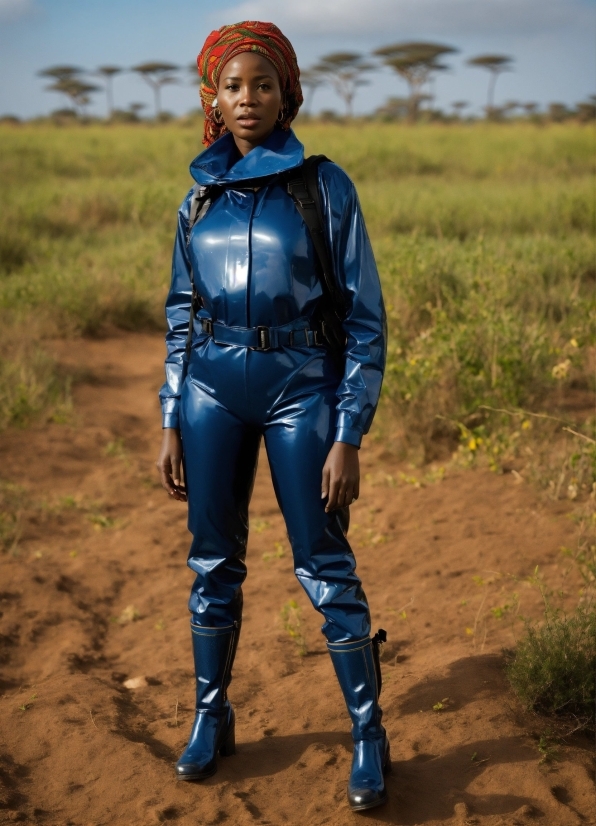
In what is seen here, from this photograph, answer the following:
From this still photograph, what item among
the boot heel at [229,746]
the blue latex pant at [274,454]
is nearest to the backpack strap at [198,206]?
the blue latex pant at [274,454]

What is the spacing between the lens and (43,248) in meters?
9.27

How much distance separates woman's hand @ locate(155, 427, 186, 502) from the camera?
8.45 feet

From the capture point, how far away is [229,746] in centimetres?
275

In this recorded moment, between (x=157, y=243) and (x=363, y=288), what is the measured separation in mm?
7201

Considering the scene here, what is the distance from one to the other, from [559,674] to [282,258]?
153 cm

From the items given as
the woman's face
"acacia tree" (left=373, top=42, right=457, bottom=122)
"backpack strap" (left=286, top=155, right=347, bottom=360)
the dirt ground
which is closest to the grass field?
the dirt ground

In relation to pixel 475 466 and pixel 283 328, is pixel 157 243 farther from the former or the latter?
pixel 283 328

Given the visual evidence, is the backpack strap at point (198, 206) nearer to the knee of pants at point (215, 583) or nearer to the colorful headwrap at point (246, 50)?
the colorful headwrap at point (246, 50)

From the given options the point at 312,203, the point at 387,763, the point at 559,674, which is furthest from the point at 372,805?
the point at 312,203

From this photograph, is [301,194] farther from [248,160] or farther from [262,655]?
[262,655]

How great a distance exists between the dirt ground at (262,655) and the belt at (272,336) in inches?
46.9

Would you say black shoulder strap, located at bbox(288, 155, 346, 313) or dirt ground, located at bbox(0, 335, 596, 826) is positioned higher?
black shoulder strap, located at bbox(288, 155, 346, 313)

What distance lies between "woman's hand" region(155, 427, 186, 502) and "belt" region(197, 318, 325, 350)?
33cm

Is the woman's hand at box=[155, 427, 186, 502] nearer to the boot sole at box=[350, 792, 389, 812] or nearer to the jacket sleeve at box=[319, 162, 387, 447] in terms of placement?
the jacket sleeve at box=[319, 162, 387, 447]
